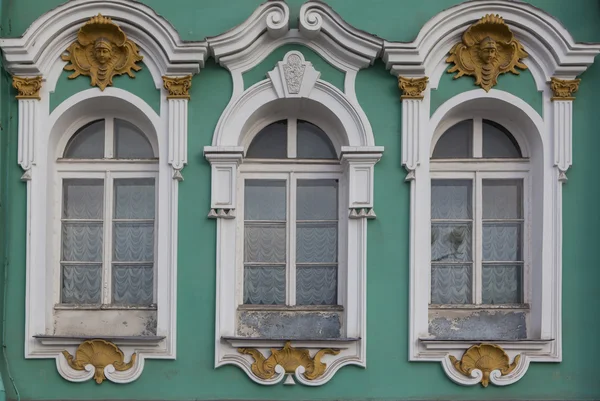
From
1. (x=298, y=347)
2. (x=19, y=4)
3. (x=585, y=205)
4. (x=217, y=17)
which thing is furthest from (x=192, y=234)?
(x=585, y=205)

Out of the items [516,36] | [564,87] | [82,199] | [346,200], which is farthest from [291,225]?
[564,87]

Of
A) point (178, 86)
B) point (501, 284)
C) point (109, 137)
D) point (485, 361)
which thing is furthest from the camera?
point (109, 137)

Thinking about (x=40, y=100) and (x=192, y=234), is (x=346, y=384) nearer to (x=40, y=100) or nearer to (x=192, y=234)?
(x=192, y=234)

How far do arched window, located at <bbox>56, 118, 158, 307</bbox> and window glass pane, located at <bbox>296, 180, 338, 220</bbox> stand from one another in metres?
1.44

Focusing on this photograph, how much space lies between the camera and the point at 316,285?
9.69m

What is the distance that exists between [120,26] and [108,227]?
194 centimetres

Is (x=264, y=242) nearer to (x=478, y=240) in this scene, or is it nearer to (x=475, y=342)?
(x=478, y=240)

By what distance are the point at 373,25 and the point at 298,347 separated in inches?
123

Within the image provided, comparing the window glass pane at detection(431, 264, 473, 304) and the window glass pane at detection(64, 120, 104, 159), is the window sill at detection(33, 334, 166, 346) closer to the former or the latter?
the window glass pane at detection(64, 120, 104, 159)

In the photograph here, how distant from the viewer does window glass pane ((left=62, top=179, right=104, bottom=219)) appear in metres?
9.77

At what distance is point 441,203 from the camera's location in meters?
9.74

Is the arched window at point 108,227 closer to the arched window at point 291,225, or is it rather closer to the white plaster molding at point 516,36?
the arched window at point 291,225

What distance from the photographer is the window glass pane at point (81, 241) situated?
9719 millimetres

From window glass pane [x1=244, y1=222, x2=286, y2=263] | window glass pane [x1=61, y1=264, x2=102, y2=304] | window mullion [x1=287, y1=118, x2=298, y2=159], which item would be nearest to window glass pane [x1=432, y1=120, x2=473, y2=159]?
window mullion [x1=287, y1=118, x2=298, y2=159]
